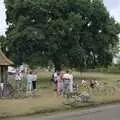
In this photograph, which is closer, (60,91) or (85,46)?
(60,91)

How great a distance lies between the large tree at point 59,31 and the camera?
55.5 metres

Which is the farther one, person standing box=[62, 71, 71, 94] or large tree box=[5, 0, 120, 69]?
large tree box=[5, 0, 120, 69]

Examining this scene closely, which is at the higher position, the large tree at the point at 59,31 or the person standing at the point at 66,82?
the large tree at the point at 59,31

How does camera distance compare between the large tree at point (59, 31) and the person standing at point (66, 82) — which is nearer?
the person standing at point (66, 82)

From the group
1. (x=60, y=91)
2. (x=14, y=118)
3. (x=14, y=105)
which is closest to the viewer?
(x=14, y=118)

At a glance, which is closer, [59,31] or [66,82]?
[66,82]

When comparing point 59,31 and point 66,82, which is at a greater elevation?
point 59,31

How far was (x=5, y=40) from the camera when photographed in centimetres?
5919

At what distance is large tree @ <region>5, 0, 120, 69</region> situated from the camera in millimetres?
55531

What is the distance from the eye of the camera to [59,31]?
54719 mm

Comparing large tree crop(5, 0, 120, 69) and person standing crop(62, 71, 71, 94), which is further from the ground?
large tree crop(5, 0, 120, 69)

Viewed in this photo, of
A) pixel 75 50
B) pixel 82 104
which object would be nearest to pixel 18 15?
pixel 75 50

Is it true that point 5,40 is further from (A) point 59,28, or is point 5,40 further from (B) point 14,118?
(B) point 14,118

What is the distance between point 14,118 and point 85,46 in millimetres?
39400
